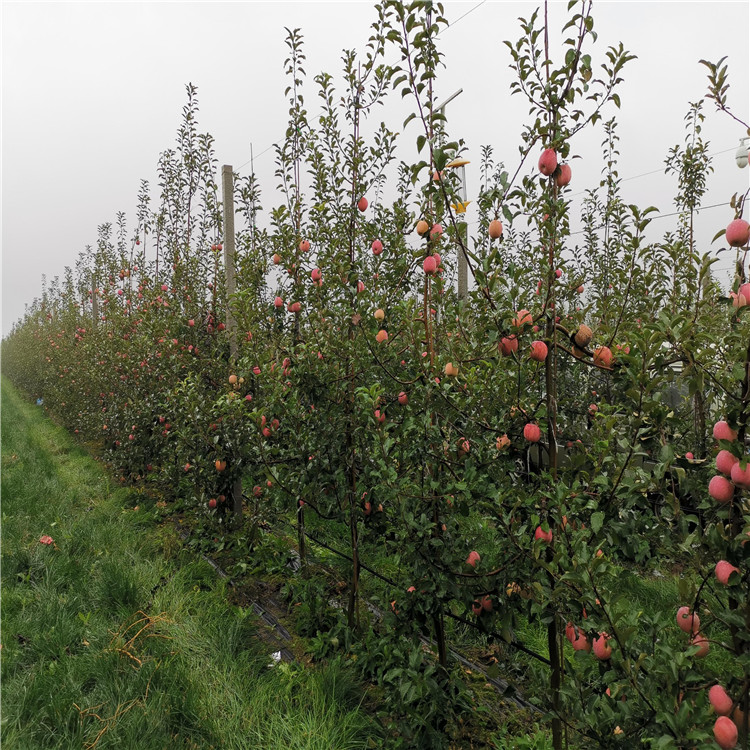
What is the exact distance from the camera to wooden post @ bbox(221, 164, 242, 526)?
3.80 meters

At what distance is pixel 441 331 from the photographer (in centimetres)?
221

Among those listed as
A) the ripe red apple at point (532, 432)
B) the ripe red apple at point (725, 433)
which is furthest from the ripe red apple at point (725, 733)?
the ripe red apple at point (532, 432)

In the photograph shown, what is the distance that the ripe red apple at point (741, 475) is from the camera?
3.37 ft

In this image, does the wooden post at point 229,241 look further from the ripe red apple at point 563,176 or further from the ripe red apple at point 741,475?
the ripe red apple at point 741,475

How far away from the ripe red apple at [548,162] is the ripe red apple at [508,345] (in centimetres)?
44

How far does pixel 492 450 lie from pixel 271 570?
6.72 feet

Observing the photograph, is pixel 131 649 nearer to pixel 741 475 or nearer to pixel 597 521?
pixel 597 521

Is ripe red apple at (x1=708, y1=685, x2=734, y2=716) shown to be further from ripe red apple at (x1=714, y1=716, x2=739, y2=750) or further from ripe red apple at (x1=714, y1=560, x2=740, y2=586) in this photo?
ripe red apple at (x1=714, y1=560, x2=740, y2=586)

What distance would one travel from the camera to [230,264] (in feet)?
13.5

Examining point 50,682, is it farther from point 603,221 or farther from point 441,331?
point 603,221

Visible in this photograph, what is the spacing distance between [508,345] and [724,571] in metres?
0.70

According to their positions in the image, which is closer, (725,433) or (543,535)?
(725,433)

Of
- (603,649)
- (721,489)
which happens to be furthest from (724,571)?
(603,649)

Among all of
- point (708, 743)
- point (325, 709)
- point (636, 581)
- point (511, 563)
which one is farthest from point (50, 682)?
point (636, 581)
